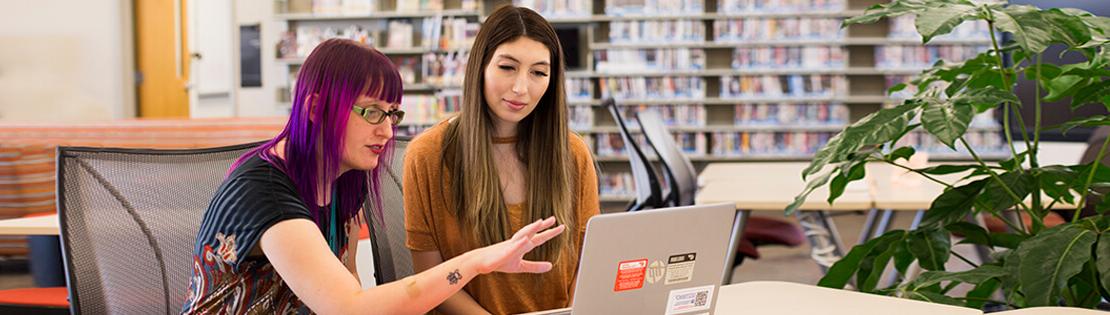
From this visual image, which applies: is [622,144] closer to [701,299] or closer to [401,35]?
[401,35]

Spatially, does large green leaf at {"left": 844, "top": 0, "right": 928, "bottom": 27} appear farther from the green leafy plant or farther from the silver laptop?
the silver laptop

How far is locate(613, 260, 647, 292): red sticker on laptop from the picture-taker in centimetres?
128

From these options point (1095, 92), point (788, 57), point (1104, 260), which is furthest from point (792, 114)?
point (1104, 260)

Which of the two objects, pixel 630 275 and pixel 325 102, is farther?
pixel 325 102

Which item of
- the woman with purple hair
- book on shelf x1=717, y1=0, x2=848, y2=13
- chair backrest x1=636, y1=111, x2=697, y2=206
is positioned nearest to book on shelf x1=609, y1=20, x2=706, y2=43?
book on shelf x1=717, y1=0, x2=848, y2=13

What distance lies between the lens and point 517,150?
1925 mm

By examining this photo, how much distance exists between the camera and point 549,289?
76.3 inches

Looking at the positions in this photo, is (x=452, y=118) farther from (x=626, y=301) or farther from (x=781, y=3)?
(x=781, y=3)

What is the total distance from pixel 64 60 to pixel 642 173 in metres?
6.31

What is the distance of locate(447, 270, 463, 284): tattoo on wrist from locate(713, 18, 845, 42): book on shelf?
6.73 m

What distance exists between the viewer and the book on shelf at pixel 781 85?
790 cm

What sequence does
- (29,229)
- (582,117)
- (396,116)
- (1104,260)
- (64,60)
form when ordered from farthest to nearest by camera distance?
(64,60)
(582,117)
(29,229)
(1104,260)
(396,116)

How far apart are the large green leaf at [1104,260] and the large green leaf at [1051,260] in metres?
0.01

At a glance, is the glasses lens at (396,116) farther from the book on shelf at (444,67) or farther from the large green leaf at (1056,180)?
the book on shelf at (444,67)
